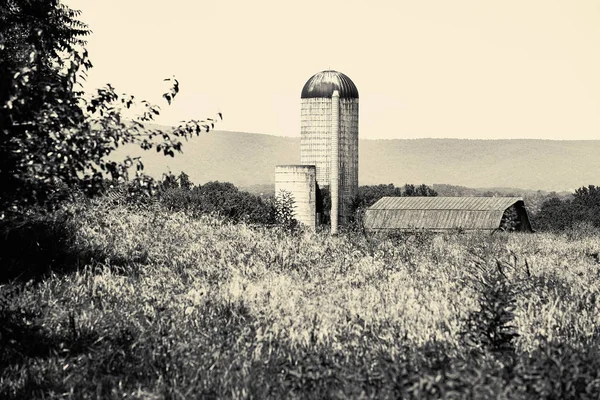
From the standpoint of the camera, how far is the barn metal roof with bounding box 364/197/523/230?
1625 inches

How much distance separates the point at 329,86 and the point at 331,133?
2.80m

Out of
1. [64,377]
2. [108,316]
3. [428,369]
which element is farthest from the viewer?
[108,316]

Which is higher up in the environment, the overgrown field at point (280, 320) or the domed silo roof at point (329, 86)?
the domed silo roof at point (329, 86)

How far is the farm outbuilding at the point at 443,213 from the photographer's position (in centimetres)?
4124

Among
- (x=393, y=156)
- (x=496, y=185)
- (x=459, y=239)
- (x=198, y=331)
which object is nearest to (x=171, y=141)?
(x=198, y=331)

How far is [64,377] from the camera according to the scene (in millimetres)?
8359

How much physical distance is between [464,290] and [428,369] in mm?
4502

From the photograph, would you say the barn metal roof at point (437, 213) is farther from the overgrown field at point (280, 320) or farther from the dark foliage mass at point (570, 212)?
the overgrown field at point (280, 320)

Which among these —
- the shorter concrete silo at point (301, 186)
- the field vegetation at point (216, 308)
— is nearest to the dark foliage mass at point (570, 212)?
the shorter concrete silo at point (301, 186)

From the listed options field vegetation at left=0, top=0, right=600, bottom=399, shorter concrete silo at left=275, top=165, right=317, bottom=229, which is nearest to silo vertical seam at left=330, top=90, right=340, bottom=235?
shorter concrete silo at left=275, top=165, right=317, bottom=229

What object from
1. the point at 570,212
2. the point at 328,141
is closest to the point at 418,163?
the point at 570,212

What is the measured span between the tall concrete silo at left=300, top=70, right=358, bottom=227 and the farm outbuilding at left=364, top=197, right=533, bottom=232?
5.41m

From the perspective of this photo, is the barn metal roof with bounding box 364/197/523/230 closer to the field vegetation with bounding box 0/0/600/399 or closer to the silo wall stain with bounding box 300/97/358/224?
the silo wall stain with bounding box 300/97/358/224

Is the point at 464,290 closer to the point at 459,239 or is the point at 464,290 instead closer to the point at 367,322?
the point at 367,322
